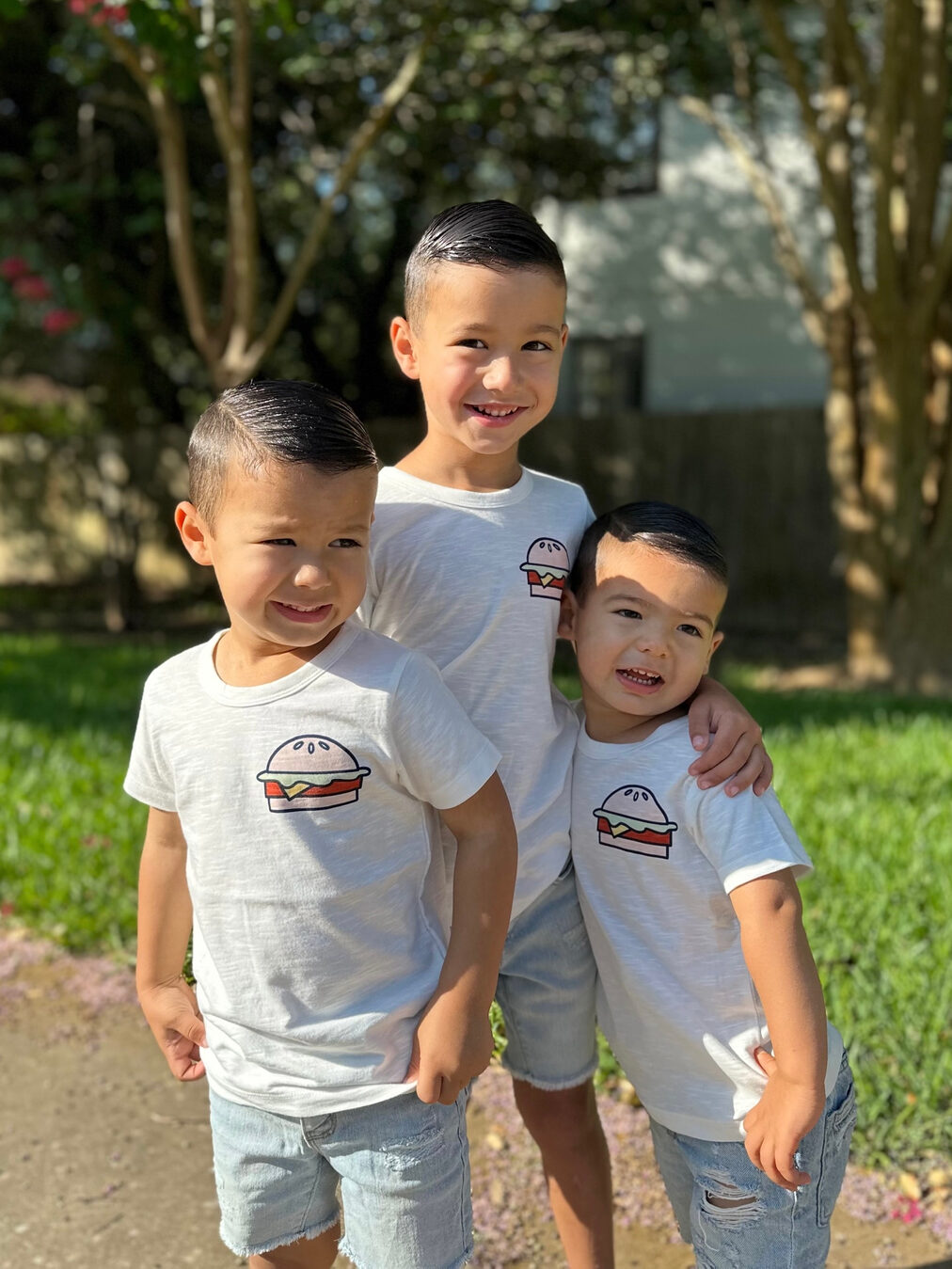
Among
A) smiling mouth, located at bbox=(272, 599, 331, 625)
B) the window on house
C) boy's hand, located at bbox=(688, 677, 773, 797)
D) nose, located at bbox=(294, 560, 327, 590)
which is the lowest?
the window on house

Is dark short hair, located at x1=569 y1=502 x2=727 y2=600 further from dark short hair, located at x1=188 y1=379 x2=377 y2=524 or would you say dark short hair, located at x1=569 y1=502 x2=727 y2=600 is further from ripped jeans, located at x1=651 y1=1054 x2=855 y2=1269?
ripped jeans, located at x1=651 y1=1054 x2=855 y2=1269

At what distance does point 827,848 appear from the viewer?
425 cm

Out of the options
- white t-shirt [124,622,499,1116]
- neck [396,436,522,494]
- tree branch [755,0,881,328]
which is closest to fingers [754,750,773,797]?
white t-shirt [124,622,499,1116]

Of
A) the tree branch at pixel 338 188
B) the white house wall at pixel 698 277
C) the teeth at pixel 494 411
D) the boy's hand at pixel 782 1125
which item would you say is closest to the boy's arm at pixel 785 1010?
the boy's hand at pixel 782 1125

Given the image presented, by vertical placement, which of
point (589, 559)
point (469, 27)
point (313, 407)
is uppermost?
point (469, 27)

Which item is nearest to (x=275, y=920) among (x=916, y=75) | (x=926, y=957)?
(x=926, y=957)

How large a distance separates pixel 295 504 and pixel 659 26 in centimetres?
932

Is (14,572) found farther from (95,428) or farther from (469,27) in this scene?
(469,27)

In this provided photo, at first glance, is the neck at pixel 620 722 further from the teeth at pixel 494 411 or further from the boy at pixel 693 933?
the teeth at pixel 494 411

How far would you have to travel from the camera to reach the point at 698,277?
13891mm

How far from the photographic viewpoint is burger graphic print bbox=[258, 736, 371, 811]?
162cm

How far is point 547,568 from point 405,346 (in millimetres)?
418

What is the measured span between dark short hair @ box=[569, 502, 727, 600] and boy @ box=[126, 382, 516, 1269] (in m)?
0.39

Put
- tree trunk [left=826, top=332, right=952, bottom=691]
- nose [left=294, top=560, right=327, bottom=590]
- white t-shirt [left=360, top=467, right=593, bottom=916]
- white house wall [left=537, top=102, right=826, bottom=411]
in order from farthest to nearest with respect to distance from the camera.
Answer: white house wall [left=537, top=102, right=826, bottom=411] → tree trunk [left=826, top=332, right=952, bottom=691] → white t-shirt [left=360, top=467, right=593, bottom=916] → nose [left=294, top=560, right=327, bottom=590]
